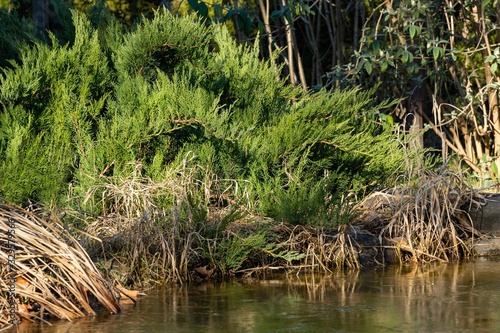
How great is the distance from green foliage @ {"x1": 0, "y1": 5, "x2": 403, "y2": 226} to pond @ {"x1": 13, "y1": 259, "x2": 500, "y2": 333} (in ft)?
2.27

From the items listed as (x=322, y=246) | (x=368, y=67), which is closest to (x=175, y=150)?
(x=322, y=246)

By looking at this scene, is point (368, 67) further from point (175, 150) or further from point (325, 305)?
point (325, 305)

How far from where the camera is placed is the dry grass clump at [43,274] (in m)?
5.21

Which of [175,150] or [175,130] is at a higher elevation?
[175,130]

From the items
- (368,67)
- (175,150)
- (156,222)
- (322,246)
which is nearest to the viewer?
(156,222)

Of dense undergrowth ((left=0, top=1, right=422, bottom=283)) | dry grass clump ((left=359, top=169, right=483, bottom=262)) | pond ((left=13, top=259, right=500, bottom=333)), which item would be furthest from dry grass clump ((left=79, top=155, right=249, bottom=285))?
dry grass clump ((left=359, top=169, right=483, bottom=262))

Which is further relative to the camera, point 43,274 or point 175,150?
point 175,150

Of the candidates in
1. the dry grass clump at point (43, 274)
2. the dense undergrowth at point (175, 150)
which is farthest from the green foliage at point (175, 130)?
the dry grass clump at point (43, 274)

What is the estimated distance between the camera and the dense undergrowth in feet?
21.7

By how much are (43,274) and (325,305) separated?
5.62ft

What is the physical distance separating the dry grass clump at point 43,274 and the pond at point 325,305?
119mm

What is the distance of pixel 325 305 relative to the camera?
5.57m

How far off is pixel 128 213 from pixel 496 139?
196 inches

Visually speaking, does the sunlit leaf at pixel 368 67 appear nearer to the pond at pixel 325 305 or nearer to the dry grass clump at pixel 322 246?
the dry grass clump at pixel 322 246
